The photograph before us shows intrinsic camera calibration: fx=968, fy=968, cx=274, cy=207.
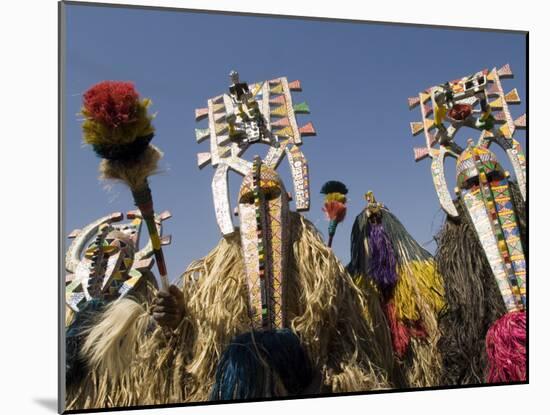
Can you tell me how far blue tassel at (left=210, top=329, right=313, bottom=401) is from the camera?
3404mm

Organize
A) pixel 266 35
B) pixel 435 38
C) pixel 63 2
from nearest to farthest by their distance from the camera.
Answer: pixel 63 2, pixel 266 35, pixel 435 38

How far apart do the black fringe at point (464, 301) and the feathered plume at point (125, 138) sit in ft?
3.75

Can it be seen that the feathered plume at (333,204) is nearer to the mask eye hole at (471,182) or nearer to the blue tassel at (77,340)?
the mask eye hole at (471,182)

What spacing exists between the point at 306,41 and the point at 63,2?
0.91 metres

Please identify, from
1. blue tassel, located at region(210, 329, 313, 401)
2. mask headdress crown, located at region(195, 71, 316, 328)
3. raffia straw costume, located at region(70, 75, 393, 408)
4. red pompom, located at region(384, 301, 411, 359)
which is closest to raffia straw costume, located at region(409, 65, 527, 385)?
red pompom, located at region(384, 301, 411, 359)

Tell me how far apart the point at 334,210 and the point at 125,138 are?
0.86 m

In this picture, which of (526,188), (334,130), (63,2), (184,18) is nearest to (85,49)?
(63,2)

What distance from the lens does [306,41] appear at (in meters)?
3.65

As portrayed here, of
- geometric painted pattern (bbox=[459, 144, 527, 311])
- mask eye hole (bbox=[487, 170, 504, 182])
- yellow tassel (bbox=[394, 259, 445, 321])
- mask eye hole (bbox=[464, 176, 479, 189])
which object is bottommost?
yellow tassel (bbox=[394, 259, 445, 321])

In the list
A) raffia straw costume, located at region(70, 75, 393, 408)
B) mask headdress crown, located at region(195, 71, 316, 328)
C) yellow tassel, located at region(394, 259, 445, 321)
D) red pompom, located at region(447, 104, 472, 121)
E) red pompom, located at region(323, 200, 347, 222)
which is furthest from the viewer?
red pompom, located at region(447, 104, 472, 121)

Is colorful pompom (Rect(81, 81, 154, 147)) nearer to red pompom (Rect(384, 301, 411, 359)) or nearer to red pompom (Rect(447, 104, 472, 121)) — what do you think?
red pompom (Rect(384, 301, 411, 359))

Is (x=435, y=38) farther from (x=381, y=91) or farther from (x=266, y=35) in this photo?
(x=266, y=35)

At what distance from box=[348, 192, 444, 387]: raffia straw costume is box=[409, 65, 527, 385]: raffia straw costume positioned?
0.17 ft

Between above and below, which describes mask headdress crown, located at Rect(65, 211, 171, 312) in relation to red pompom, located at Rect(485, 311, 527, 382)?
above
